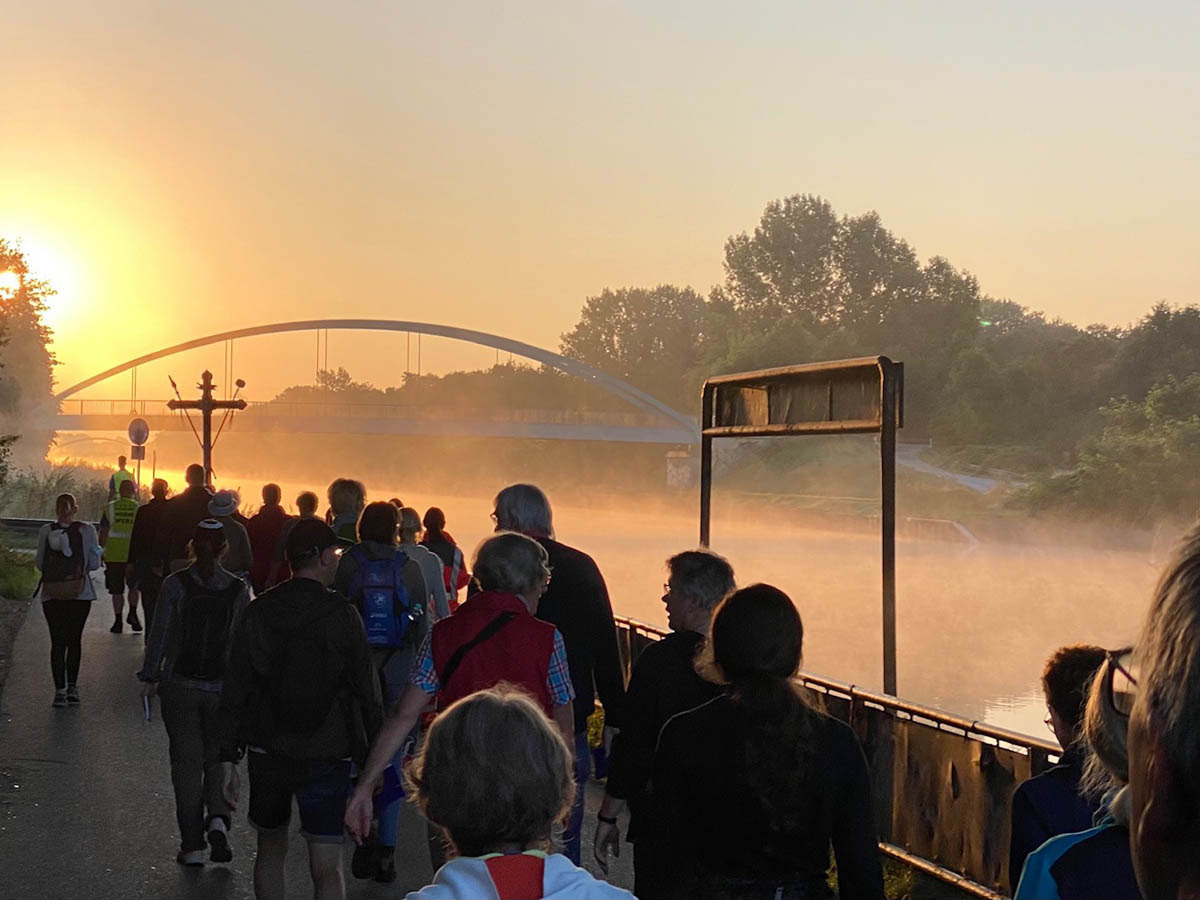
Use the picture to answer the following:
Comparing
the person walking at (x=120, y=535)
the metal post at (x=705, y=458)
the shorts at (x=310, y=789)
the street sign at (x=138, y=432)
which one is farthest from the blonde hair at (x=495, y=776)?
the street sign at (x=138, y=432)

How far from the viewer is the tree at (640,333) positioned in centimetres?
12606

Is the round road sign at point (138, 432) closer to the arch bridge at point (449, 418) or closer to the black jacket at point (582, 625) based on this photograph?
the black jacket at point (582, 625)

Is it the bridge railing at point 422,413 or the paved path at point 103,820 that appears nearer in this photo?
the paved path at point 103,820

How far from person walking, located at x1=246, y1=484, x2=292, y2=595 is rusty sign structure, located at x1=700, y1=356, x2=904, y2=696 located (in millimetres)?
3397

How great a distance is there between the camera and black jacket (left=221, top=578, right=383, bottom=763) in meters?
5.55

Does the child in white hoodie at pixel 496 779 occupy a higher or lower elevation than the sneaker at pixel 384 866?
higher

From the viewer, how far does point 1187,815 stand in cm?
131

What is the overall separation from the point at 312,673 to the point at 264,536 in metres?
6.34

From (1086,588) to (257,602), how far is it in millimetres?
49642

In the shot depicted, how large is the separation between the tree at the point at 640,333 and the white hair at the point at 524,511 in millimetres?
117016

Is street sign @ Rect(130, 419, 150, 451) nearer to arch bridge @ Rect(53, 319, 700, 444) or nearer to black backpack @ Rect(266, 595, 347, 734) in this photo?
black backpack @ Rect(266, 595, 347, 734)

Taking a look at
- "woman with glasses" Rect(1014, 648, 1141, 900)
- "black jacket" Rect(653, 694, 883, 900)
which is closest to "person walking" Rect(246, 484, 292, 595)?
"black jacket" Rect(653, 694, 883, 900)

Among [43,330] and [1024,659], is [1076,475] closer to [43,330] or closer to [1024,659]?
[1024,659]

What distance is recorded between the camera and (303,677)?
18.1 ft
